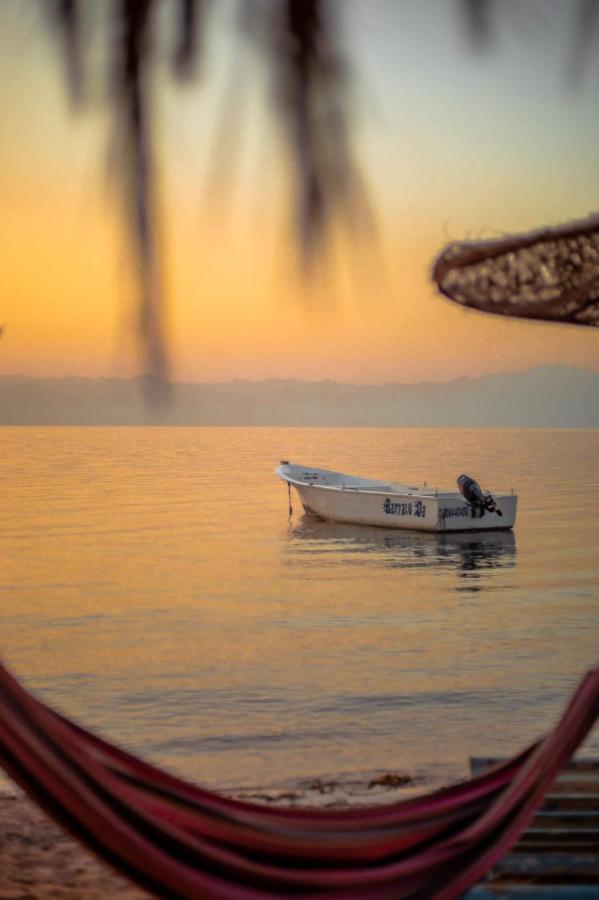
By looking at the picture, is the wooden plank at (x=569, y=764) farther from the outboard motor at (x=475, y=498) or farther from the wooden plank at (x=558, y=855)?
the outboard motor at (x=475, y=498)

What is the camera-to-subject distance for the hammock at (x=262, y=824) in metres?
2.24

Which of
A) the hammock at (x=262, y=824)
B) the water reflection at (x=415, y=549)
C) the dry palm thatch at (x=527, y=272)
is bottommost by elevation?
the water reflection at (x=415, y=549)

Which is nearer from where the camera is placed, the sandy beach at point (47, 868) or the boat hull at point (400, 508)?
the sandy beach at point (47, 868)

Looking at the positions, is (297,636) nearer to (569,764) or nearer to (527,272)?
(569,764)

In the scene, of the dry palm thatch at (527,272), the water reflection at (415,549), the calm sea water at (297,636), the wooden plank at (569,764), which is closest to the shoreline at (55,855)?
the calm sea water at (297,636)

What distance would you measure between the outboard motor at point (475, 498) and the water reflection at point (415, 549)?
4.35 ft

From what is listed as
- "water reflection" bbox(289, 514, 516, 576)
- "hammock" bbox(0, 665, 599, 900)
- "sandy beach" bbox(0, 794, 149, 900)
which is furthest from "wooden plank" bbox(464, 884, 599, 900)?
"water reflection" bbox(289, 514, 516, 576)

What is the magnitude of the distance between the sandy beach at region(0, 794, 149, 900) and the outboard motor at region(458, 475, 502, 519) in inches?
759

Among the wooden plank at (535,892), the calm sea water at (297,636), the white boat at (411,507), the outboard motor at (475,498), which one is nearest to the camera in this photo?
the wooden plank at (535,892)

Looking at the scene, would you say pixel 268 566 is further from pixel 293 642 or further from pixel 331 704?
pixel 331 704

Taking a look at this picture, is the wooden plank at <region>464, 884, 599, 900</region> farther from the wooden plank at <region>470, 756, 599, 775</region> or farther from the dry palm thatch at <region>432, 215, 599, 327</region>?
the dry palm thatch at <region>432, 215, 599, 327</region>

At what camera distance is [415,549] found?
1075 inches

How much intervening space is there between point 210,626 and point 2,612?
4.20 m

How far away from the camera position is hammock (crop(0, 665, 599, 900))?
2236 millimetres
